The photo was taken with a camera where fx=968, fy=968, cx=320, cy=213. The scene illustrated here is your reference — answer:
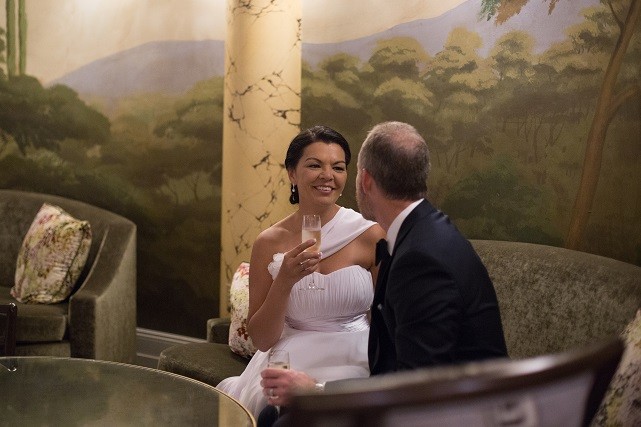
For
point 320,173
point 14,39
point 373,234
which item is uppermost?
point 14,39

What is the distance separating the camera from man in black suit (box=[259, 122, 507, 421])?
7.93ft

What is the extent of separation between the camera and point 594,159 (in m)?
4.38

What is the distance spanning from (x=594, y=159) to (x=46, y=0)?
167 inches

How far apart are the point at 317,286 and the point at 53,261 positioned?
246 cm

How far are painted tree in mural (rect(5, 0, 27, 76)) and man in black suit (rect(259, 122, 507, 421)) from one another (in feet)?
15.7

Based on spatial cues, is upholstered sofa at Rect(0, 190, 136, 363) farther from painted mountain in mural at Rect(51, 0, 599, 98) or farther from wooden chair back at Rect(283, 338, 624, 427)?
wooden chair back at Rect(283, 338, 624, 427)

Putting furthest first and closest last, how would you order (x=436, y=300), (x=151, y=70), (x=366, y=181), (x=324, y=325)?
(x=151, y=70)
(x=324, y=325)
(x=366, y=181)
(x=436, y=300)

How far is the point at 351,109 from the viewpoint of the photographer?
5.38 meters

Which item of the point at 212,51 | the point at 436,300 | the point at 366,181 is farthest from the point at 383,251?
the point at 212,51

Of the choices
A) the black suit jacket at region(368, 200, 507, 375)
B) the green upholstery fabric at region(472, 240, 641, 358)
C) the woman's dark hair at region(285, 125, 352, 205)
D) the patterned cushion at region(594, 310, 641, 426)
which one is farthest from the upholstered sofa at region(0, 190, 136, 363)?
the patterned cushion at region(594, 310, 641, 426)

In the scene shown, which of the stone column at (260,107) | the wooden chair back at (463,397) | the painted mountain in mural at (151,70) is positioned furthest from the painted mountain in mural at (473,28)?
the wooden chair back at (463,397)

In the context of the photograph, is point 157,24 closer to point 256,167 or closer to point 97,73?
point 97,73

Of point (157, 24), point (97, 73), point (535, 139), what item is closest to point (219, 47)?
point (157, 24)

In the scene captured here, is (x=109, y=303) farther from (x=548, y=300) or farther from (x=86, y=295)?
(x=548, y=300)
